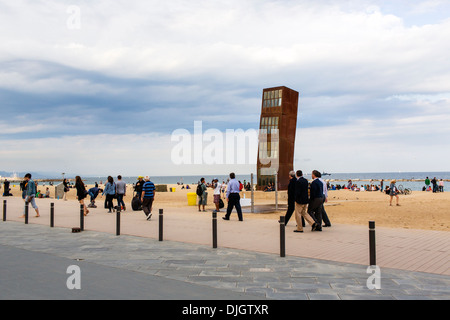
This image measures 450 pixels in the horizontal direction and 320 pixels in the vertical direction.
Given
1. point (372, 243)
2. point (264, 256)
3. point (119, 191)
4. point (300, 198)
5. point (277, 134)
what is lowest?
point (264, 256)

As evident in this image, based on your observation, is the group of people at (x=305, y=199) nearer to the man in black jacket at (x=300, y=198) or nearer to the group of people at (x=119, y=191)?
the man in black jacket at (x=300, y=198)

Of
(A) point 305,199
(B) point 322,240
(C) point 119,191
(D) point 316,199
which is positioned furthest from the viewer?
(C) point 119,191

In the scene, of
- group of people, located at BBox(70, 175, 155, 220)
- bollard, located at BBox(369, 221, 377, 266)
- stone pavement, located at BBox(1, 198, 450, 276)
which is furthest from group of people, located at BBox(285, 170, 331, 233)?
group of people, located at BBox(70, 175, 155, 220)

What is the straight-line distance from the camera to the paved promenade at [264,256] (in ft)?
19.4

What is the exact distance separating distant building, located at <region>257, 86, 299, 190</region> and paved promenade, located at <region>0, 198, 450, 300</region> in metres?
26.1

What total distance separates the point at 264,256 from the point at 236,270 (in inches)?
58.1

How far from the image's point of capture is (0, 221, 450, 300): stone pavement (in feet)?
18.6

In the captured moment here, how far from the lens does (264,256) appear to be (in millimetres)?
8406

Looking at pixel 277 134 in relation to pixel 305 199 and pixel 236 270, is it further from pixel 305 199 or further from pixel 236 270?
pixel 236 270

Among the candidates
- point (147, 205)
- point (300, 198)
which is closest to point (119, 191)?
point (147, 205)

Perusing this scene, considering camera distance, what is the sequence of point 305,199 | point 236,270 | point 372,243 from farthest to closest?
1. point 305,199
2. point 372,243
3. point 236,270

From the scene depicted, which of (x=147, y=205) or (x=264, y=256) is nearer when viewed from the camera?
(x=264, y=256)

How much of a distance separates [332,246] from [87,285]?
19.7 ft

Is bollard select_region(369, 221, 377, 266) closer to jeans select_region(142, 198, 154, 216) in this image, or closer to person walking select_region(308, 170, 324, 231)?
person walking select_region(308, 170, 324, 231)
